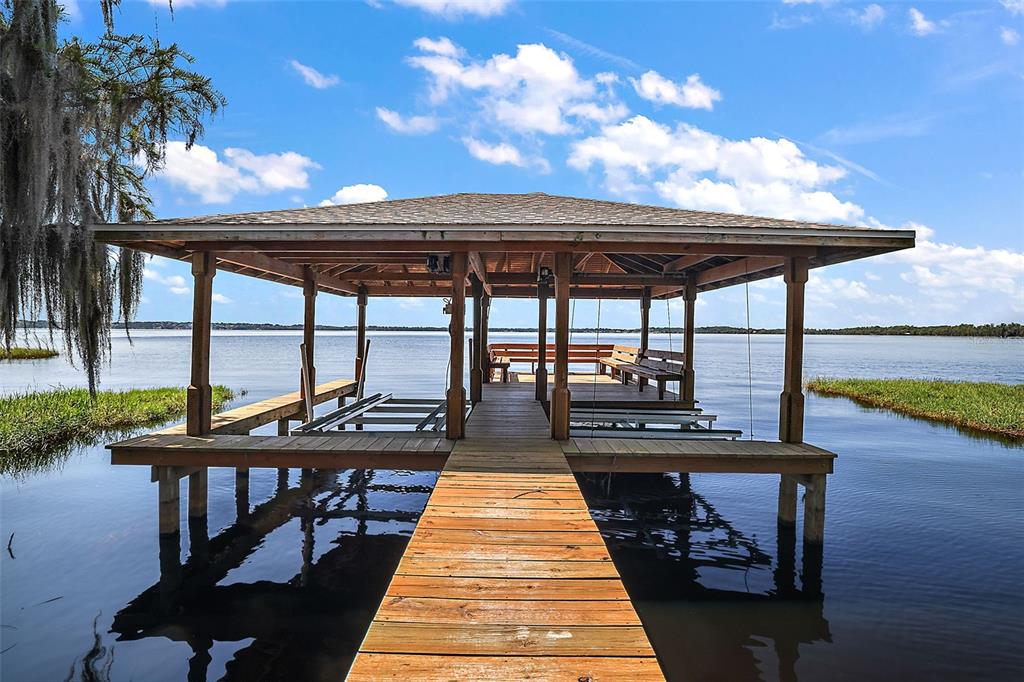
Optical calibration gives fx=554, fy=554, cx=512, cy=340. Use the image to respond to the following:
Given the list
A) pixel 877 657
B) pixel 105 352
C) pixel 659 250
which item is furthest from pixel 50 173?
pixel 877 657

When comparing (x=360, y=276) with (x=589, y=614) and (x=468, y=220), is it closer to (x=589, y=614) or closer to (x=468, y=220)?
(x=468, y=220)

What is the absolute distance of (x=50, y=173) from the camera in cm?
1005

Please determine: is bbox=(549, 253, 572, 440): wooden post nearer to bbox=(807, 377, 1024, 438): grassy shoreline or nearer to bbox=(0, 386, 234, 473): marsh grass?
bbox=(0, 386, 234, 473): marsh grass

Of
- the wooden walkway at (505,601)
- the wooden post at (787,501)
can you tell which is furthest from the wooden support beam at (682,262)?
the wooden walkway at (505,601)

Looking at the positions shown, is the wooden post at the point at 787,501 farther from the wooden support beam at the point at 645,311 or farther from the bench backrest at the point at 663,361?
the wooden support beam at the point at 645,311

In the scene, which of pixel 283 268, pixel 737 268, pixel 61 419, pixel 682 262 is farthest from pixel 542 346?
pixel 61 419

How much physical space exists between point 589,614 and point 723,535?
7.04 meters

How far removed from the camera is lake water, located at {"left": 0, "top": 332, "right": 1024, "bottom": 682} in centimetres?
533

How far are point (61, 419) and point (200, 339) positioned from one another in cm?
1079

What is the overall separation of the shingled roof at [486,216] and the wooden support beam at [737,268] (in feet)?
2.56

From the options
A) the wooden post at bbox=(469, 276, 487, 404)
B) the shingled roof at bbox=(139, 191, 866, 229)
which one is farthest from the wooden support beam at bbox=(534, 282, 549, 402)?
the shingled roof at bbox=(139, 191, 866, 229)

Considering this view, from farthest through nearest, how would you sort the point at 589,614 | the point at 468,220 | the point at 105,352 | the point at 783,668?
the point at 105,352 < the point at 468,220 < the point at 783,668 < the point at 589,614

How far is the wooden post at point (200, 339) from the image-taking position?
23.4ft

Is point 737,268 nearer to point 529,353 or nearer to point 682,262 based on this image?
point 682,262
